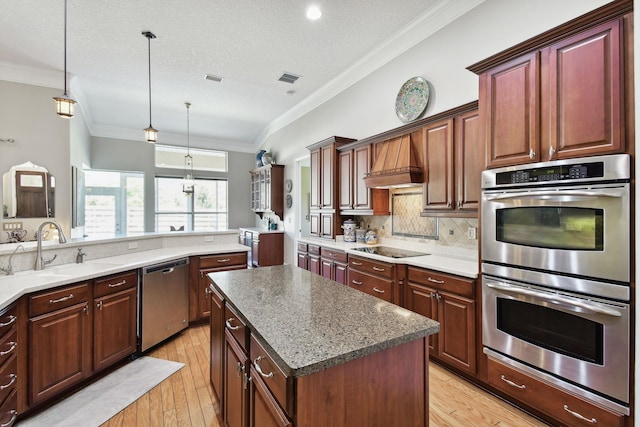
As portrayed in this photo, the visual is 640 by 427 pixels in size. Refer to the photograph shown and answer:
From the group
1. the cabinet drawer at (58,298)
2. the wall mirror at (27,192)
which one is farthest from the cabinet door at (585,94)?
the wall mirror at (27,192)

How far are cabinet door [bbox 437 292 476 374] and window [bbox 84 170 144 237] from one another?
687cm

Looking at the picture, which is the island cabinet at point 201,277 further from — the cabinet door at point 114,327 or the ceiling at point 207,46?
the ceiling at point 207,46

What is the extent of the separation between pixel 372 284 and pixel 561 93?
7.44 ft

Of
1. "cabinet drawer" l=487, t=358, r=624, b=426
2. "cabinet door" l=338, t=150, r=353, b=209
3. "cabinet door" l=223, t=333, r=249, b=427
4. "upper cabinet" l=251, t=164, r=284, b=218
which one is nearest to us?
"cabinet door" l=223, t=333, r=249, b=427

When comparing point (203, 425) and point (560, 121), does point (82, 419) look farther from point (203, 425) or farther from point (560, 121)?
point (560, 121)

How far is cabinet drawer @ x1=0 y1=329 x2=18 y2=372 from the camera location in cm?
181

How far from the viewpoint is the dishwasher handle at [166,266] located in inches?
116

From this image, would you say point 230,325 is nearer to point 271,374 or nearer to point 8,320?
point 271,374

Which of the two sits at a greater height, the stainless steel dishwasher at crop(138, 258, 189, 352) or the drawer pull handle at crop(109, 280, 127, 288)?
the drawer pull handle at crop(109, 280, 127, 288)

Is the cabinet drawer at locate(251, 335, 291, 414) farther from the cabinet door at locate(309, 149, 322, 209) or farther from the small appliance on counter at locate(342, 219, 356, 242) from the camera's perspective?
the cabinet door at locate(309, 149, 322, 209)

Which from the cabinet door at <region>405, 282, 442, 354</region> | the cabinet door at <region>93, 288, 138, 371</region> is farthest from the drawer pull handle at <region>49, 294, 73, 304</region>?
the cabinet door at <region>405, 282, 442, 354</region>

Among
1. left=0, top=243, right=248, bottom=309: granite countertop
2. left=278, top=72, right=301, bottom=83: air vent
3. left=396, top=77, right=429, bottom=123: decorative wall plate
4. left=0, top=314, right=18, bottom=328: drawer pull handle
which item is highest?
left=278, top=72, right=301, bottom=83: air vent

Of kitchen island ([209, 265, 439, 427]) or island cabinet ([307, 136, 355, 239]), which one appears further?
island cabinet ([307, 136, 355, 239])

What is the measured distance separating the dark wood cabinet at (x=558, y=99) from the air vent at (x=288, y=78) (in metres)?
2.92
